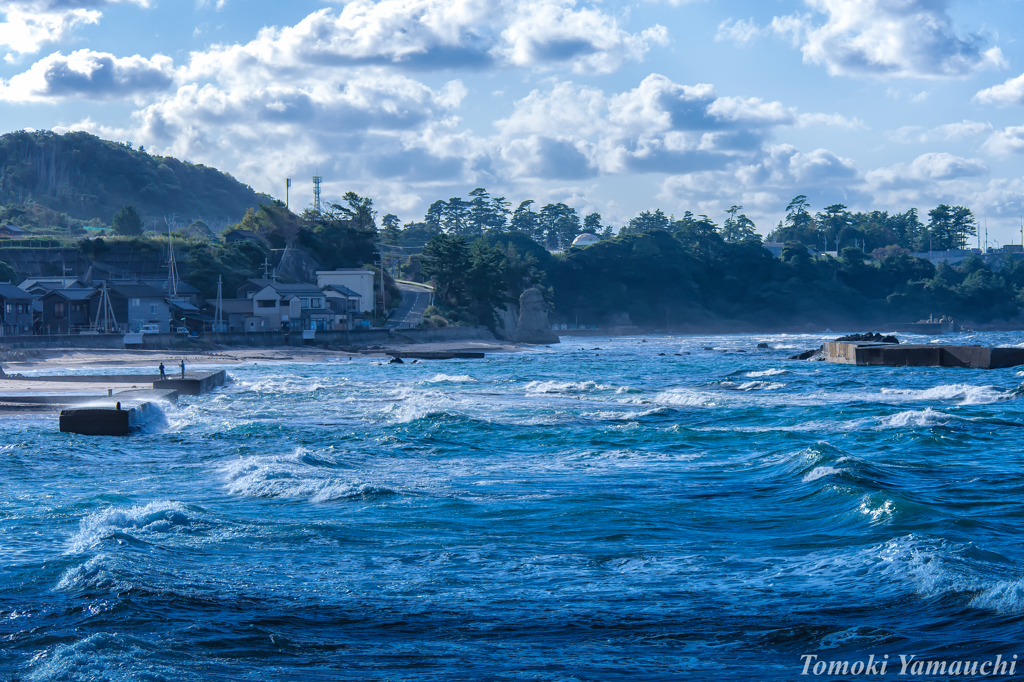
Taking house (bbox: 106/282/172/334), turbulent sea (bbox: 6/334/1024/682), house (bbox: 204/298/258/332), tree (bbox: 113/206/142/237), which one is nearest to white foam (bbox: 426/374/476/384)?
turbulent sea (bbox: 6/334/1024/682)

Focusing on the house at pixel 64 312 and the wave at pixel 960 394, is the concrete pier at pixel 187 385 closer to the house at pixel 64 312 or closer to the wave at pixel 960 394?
the wave at pixel 960 394

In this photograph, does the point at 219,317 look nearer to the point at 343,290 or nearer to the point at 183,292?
the point at 183,292

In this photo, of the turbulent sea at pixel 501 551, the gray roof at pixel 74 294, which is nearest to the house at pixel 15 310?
the gray roof at pixel 74 294

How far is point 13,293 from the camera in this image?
70062 mm

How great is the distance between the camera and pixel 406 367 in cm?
5556

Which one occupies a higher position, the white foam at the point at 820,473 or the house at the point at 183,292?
the house at the point at 183,292

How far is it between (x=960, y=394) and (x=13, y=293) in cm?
6928

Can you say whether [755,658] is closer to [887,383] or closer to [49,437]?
[49,437]

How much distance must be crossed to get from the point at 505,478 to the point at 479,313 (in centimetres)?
8664

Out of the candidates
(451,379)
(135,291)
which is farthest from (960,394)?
→ (135,291)

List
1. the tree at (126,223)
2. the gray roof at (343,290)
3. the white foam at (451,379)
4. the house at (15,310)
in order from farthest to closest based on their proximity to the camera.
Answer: the tree at (126,223) < the gray roof at (343,290) < the house at (15,310) < the white foam at (451,379)

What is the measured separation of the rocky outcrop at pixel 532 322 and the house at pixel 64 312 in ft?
167

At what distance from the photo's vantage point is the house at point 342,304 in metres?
84.9

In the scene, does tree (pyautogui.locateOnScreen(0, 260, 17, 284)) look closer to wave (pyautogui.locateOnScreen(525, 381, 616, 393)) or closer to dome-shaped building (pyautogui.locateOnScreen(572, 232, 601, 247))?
wave (pyautogui.locateOnScreen(525, 381, 616, 393))
